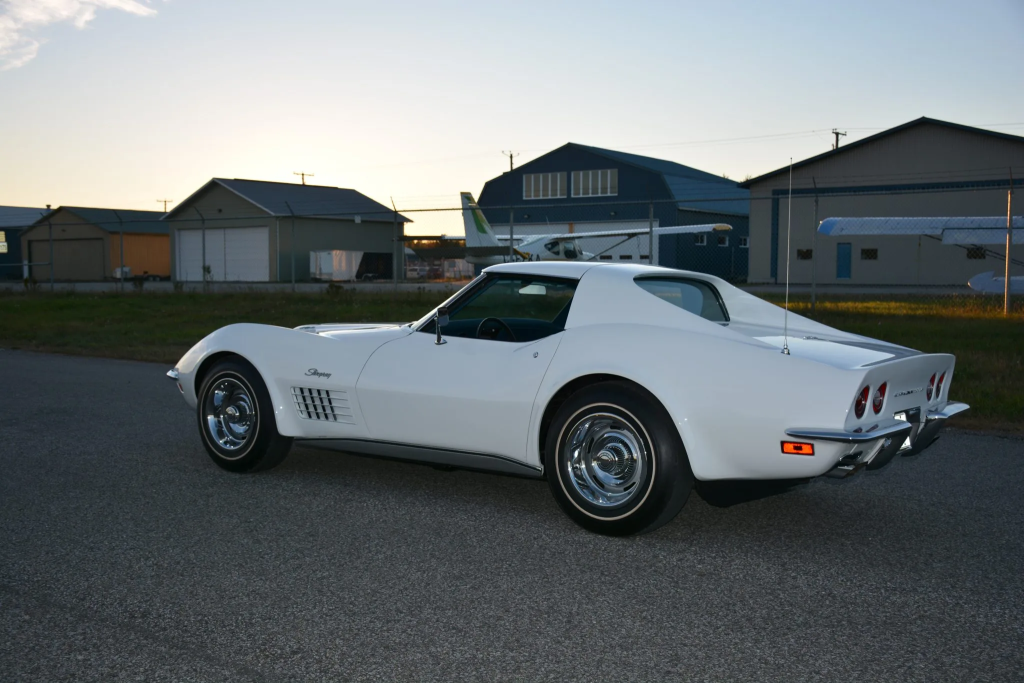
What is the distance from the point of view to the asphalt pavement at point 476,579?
3012 mm

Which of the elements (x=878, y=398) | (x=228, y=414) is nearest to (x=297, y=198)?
(x=228, y=414)

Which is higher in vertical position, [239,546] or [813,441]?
[813,441]

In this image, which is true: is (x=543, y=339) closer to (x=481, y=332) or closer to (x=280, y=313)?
(x=481, y=332)

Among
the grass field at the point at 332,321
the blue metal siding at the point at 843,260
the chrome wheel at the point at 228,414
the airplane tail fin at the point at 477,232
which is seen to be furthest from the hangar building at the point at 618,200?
the chrome wheel at the point at 228,414

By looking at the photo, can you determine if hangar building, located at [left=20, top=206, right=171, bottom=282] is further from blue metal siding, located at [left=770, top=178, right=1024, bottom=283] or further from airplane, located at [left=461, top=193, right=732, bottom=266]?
blue metal siding, located at [left=770, top=178, right=1024, bottom=283]

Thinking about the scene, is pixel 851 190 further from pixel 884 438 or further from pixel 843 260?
pixel 884 438

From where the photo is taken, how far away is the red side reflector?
3.96 metres

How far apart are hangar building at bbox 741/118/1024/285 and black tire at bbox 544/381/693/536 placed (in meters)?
33.1

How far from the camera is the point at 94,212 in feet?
177

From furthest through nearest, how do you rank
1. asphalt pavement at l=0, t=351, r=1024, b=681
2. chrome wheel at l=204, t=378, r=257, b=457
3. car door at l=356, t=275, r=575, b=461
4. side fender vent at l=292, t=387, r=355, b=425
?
1. chrome wheel at l=204, t=378, r=257, b=457
2. side fender vent at l=292, t=387, r=355, b=425
3. car door at l=356, t=275, r=575, b=461
4. asphalt pavement at l=0, t=351, r=1024, b=681

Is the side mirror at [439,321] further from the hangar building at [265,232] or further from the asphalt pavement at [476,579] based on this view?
the hangar building at [265,232]

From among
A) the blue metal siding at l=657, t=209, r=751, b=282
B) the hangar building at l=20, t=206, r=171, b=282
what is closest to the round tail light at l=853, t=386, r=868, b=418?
the blue metal siding at l=657, t=209, r=751, b=282

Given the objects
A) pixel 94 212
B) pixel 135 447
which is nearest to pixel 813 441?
pixel 135 447

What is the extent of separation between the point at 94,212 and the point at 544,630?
5665 centimetres
